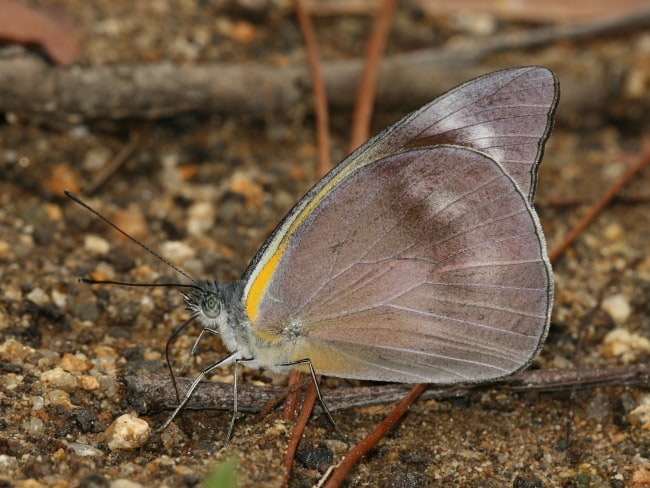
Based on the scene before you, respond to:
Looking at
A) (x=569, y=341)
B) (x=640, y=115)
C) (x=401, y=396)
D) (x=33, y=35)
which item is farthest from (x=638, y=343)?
(x=33, y=35)

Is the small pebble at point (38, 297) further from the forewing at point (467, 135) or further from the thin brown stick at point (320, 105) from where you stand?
the thin brown stick at point (320, 105)

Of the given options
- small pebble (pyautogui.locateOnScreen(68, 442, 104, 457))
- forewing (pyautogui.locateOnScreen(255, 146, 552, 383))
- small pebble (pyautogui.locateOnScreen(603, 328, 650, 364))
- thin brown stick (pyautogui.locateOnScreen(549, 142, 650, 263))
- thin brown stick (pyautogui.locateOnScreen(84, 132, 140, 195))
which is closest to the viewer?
small pebble (pyautogui.locateOnScreen(68, 442, 104, 457))

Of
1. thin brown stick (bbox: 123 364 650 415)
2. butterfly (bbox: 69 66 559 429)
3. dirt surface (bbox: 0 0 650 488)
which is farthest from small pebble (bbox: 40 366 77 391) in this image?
butterfly (bbox: 69 66 559 429)

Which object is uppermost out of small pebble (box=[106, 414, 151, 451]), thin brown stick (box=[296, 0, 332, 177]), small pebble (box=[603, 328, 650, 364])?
thin brown stick (box=[296, 0, 332, 177])

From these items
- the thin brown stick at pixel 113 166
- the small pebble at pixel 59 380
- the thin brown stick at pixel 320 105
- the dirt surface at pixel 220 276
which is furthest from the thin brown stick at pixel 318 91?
the small pebble at pixel 59 380

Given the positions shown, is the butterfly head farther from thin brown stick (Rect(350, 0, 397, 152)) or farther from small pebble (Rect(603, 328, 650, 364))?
small pebble (Rect(603, 328, 650, 364))

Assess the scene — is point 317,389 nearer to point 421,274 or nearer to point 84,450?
point 421,274
